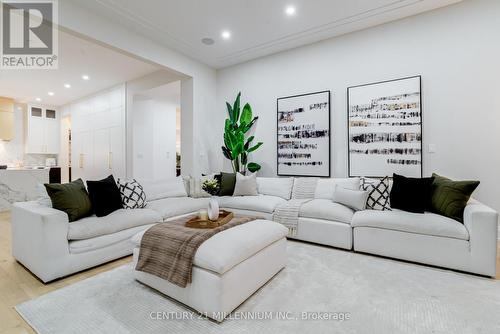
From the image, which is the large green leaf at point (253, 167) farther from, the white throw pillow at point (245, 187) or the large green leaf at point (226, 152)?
the white throw pillow at point (245, 187)

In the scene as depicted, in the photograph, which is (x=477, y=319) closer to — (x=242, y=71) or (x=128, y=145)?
(x=242, y=71)

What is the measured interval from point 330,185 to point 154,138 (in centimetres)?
497

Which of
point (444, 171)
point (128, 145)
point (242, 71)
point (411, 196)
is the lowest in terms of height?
point (411, 196)

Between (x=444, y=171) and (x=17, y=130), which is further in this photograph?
(x=17, y=130)

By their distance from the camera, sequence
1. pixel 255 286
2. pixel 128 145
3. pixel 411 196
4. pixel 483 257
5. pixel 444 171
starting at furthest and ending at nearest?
pixel 128 145 < pixel 444 171 < pixel 411 196 < pixel 483 257 < pixel 255 286

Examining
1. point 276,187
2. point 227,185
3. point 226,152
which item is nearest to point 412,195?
point 276,187

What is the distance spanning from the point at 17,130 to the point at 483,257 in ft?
36.6

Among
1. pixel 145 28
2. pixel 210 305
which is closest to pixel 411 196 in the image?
pixel 210 305

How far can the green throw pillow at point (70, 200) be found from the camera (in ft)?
8.04

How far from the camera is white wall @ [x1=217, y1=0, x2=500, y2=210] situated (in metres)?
3.13

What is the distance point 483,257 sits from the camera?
229 cm

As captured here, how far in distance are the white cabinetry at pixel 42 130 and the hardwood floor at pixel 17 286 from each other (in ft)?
21.9

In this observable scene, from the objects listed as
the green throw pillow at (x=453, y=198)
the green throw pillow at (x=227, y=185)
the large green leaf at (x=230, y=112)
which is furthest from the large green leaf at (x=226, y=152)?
the green throw pillow at (x=453, y=198)

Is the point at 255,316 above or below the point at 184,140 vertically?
below
